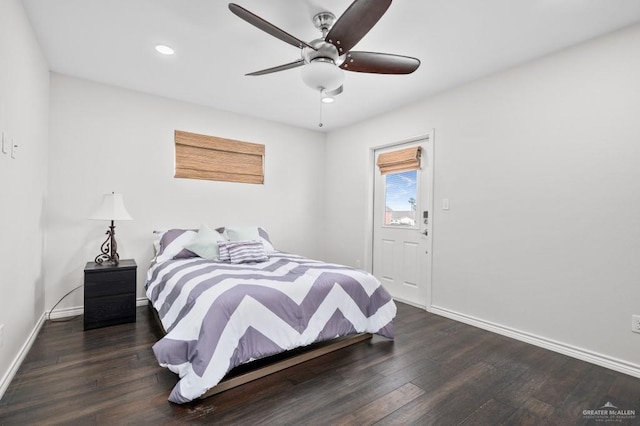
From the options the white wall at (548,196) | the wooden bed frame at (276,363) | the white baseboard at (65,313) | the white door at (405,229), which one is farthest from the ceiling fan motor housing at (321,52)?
the white baseboard at (65,313)

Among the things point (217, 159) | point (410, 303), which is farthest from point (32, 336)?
point (410, 303)

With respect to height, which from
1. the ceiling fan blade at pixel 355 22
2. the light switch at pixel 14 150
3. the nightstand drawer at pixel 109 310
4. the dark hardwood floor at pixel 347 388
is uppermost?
the ceiling fan blade at pixel 355 22

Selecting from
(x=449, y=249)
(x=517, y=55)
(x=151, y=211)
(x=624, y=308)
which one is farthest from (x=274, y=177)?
(x=624, y=308)

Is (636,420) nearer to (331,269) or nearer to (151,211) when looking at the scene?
(331,269)

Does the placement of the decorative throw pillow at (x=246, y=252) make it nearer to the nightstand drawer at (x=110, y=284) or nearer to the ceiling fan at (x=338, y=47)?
the nightstand drawer at (x=110, y=284)

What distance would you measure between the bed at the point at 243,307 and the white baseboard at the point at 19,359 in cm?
88

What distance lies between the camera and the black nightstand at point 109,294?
287 cm

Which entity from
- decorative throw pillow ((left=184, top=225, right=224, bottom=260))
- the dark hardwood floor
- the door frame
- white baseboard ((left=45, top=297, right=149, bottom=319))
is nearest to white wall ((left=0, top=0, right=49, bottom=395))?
white baseboard ((left=45, top=297, right=149, bottom=319))

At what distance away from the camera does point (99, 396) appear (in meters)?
1.83

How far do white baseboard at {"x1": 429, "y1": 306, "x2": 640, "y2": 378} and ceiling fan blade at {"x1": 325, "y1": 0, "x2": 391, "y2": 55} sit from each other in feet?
9.19

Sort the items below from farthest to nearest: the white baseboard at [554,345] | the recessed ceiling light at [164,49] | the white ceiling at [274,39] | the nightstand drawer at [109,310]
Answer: the nightstand drawer at [109,310], the recessed ceiling light at [164,49], the white baseboard at [554,345], the white ceiling at [274,39]

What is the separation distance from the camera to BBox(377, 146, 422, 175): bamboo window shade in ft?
12.3

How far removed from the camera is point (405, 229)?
13.0ft

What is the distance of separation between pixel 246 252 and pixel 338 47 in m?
2.10
